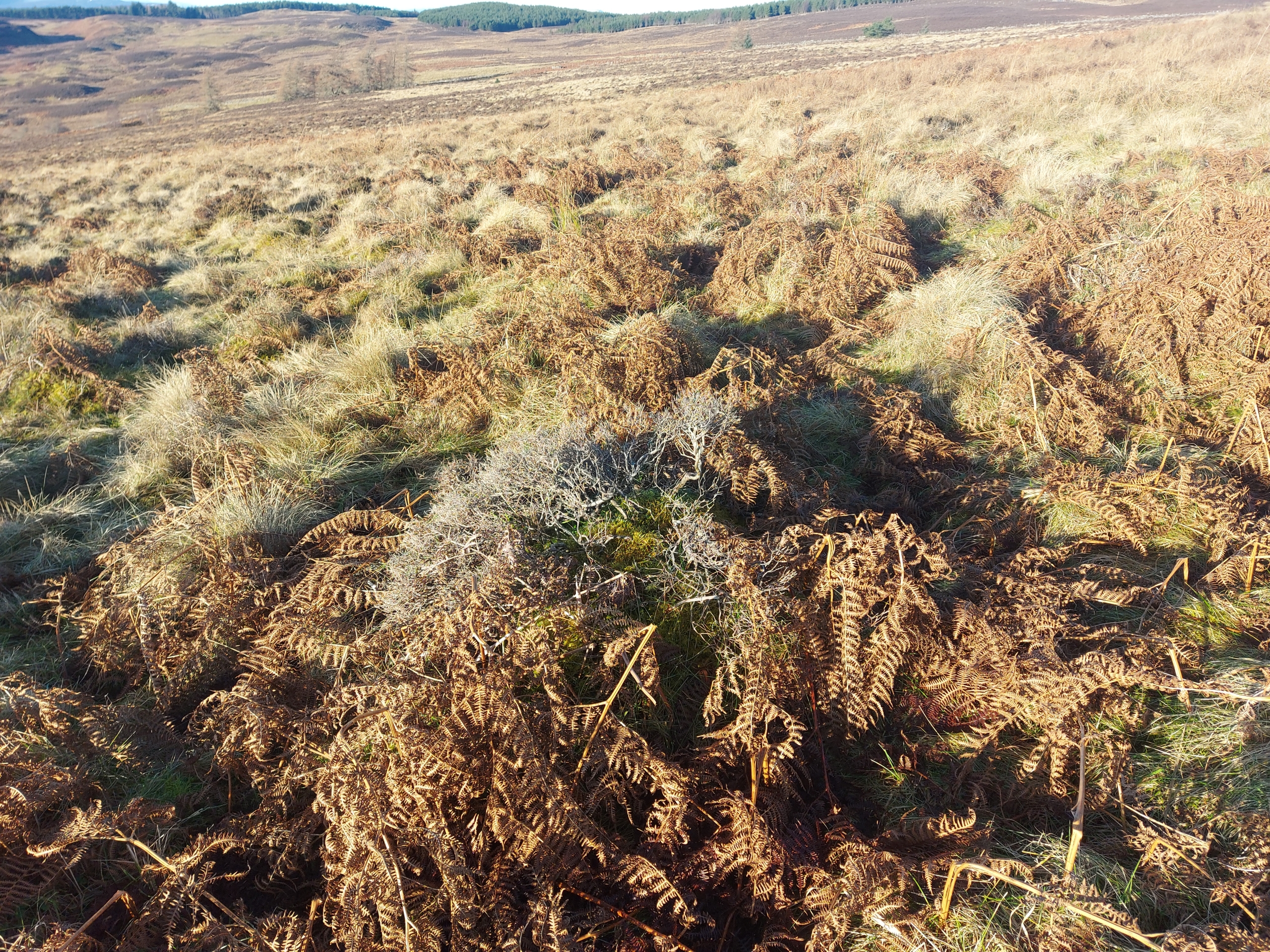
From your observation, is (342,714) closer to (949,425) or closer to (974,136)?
(949,425)

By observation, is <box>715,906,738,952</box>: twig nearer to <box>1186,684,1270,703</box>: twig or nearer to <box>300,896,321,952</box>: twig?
<box>300,896,321,952</box>: twig

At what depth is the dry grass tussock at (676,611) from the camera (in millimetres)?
1834

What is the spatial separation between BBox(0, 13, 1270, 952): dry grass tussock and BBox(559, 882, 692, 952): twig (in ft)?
0.04

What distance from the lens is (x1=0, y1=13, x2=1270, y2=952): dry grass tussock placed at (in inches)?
72.2

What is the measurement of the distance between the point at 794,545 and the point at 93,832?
8.10ft

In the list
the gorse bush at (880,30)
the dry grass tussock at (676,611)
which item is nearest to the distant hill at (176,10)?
the gorse bush at (880,30)

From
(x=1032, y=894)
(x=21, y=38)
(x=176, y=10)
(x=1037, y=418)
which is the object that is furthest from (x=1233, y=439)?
(x=176, y=10)

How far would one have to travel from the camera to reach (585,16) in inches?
4909

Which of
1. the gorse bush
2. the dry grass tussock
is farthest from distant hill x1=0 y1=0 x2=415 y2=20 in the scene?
the dry grass tussock

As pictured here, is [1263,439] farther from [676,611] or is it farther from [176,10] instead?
[176,10]

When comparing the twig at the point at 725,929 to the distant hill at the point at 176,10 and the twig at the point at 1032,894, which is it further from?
the distant hill at the point at 176,10

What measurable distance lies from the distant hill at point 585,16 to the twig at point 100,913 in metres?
106

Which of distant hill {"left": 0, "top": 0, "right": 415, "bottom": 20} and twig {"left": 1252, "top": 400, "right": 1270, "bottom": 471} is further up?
distant hill {"left": 0, "top": 0, "right": 415, "bottom": 20}

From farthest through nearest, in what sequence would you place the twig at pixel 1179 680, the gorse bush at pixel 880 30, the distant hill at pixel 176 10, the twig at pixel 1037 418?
the distant hill at pixel 176 10, the gorse bush at pixel 880 30, the twig at pixel 1037 418, the twig at pixel 1179 680
